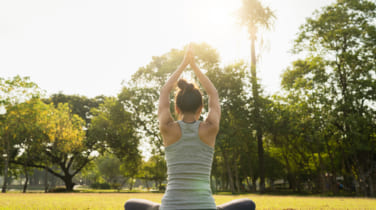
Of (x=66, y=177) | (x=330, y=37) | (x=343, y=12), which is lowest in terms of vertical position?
(x=66, y=177)

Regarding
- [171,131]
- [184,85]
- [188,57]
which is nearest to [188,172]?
[171,131]

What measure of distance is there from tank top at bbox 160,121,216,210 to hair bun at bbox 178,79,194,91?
Answer: 1.02 feet

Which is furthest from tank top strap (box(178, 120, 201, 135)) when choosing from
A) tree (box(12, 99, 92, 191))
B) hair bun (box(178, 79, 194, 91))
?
tree (box(12, 99, 92, 191))

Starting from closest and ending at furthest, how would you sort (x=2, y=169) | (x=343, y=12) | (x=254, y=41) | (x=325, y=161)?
(x=343, y=12) < (x=254, y=41) < (x=325, y=161) < (x=2, y=169)

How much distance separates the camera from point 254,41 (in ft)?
112

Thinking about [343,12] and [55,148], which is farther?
[55,148]

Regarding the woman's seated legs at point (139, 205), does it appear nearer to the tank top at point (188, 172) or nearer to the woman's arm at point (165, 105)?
the tank top at point (188, 172)

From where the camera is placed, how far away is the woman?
95.7 inches

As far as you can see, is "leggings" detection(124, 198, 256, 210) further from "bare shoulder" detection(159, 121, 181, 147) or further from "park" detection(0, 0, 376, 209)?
"park" detection(0, 0, 376, 209)

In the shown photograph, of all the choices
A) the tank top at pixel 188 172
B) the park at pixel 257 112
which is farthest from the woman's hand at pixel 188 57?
the park at pixel 257 112

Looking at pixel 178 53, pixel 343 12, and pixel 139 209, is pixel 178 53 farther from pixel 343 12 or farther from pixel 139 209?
pixel 139 209

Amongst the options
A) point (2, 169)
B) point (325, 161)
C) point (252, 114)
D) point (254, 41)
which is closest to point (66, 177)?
point (2, 169)

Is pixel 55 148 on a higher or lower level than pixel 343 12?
lower

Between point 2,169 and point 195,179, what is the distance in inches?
1882
